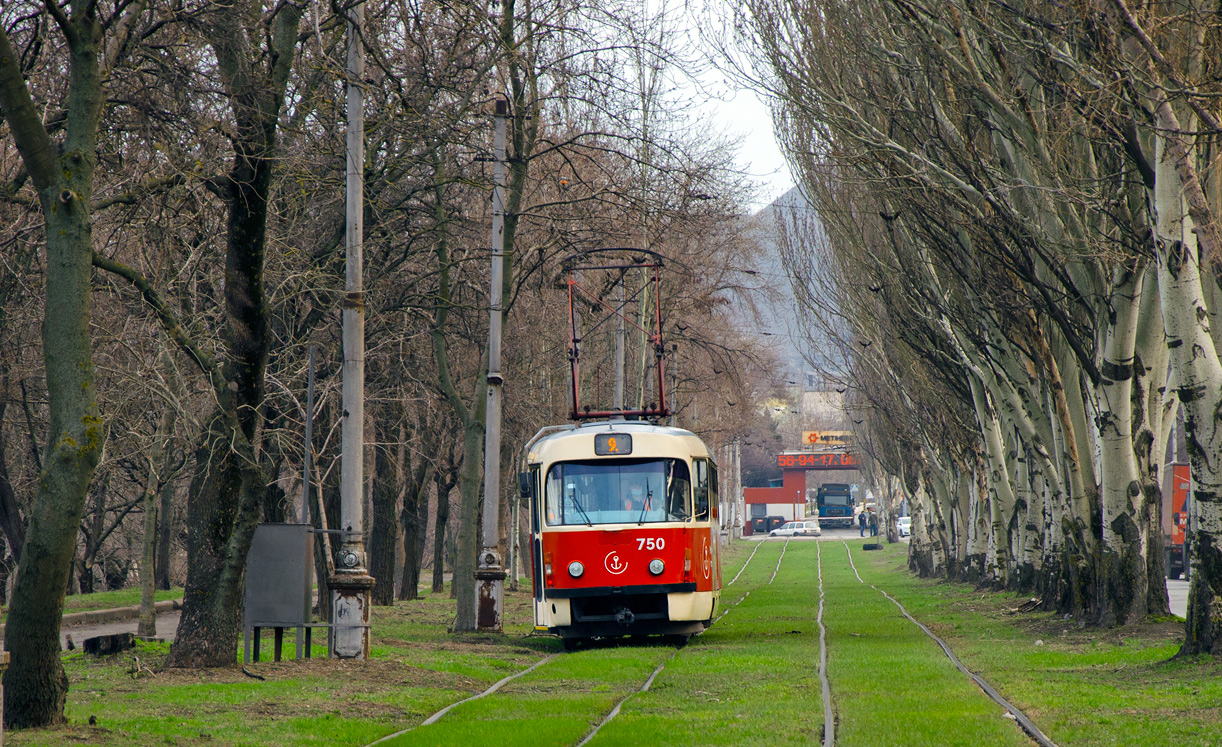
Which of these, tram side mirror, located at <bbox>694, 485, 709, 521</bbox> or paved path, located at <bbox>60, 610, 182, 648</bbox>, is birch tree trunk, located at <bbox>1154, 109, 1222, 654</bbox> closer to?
tram side mirror, located at <bbox>694, 485, 709, 521</bbox>

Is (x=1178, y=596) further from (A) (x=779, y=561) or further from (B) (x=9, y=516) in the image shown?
(A) (x=779, y=561)

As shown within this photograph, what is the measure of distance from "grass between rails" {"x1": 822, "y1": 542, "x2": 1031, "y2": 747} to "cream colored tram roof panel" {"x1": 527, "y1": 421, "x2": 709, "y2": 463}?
3.45 m

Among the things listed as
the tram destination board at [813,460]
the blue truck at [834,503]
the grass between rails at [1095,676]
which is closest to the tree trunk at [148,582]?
the grass between rails at [1095,676]

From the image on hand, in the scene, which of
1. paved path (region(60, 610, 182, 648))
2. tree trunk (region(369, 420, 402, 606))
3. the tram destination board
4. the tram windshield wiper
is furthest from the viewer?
the tram destination board


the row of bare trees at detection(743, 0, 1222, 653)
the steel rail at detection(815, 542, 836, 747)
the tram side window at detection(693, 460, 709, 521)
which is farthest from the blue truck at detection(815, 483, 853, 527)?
the tram side window at detection(693, 460, 709, 521)

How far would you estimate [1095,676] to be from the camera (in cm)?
1294

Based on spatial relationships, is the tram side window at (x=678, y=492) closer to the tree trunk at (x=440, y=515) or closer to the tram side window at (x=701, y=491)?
the tram side window at (x=701, y=491)

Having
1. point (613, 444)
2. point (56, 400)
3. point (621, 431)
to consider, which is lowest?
point (56, 400)

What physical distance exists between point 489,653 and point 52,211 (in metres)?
9.44

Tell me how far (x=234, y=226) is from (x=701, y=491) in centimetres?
813

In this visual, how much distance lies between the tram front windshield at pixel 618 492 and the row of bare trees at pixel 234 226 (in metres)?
2.97

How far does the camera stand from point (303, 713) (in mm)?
10430

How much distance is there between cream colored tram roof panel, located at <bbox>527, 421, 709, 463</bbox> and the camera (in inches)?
721

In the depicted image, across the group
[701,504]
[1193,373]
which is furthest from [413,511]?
[1193,373]
